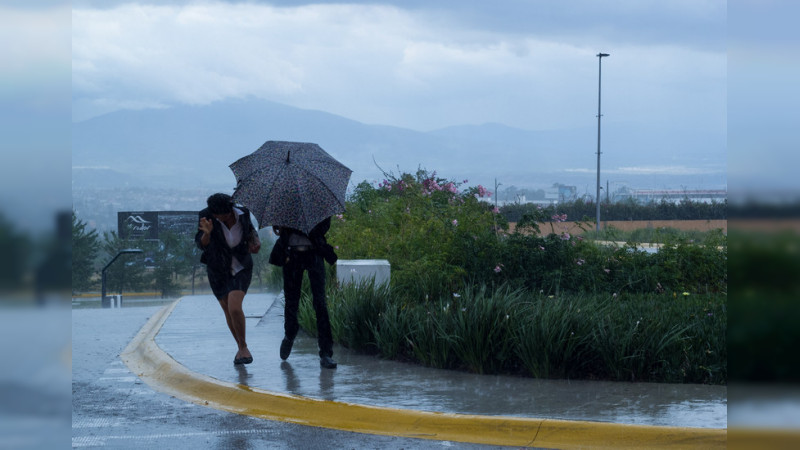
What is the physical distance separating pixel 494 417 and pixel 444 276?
5.82 metres

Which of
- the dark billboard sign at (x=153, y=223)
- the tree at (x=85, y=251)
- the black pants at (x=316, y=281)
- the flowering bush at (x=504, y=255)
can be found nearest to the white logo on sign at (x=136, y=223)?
the dark billboard sign at (x=153, y=223)

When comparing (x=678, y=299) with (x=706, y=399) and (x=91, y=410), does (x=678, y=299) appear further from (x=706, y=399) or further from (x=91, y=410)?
(x=91, y=410)

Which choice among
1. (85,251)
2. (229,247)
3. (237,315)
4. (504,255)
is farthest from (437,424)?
(85,251)

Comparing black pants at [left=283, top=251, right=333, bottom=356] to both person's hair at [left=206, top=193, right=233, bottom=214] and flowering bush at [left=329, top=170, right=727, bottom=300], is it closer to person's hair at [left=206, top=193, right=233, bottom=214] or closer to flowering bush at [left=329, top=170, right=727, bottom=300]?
person's hair at [left=206, top=193, right=233, bottom=214]

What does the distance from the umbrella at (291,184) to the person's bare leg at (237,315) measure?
2.99 feet

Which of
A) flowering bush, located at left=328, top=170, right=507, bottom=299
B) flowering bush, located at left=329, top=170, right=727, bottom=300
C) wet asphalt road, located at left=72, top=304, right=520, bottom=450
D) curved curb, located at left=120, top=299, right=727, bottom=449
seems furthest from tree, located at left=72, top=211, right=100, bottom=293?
curved curb, located at left=120, top=299, right=727, bottom=449

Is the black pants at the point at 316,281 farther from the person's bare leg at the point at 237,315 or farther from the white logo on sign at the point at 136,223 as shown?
the white logo on sign at the point at 136,223

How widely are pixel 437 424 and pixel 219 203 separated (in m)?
3.29

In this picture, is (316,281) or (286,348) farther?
(286,348)

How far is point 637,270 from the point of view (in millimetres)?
14664

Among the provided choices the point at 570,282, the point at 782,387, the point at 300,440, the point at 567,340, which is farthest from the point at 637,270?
the point at 782,387

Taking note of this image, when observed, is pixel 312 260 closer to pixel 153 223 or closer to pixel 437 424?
pixel 437 424

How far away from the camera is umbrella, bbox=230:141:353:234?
884cm

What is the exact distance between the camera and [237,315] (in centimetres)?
935
